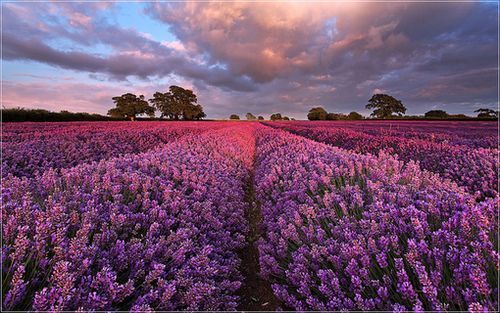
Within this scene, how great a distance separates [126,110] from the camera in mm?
58625

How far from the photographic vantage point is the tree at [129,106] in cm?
5897

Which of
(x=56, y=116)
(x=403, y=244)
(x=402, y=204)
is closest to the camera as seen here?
(x=403, y=244)

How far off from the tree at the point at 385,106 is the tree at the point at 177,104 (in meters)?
45.8

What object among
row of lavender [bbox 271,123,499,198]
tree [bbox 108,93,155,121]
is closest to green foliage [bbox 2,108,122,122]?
tree [bbox 108,93,155,121]

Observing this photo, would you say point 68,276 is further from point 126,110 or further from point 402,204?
point 126,110

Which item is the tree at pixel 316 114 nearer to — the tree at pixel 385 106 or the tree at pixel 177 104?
the tree at pixel 385 106

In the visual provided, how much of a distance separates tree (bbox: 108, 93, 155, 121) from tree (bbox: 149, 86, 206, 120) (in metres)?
5.43

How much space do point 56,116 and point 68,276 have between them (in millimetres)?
36199

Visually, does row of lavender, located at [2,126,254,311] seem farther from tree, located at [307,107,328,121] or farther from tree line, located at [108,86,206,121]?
tree, located at [307,107,328,121]

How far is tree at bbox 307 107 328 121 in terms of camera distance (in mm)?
73000

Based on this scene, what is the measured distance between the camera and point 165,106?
220ft

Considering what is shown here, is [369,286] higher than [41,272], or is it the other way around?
[41,272]

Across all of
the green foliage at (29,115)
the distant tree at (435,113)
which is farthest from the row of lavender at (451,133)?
the distant tree at (435,113)

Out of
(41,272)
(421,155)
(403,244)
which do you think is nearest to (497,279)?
(403,244)
